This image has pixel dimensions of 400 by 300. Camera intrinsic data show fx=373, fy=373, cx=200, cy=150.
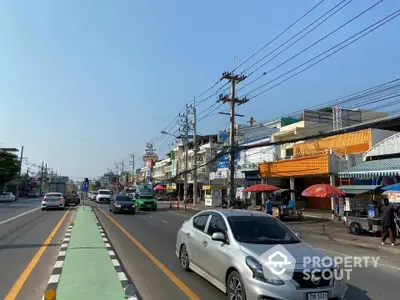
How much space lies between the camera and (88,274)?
755 cm

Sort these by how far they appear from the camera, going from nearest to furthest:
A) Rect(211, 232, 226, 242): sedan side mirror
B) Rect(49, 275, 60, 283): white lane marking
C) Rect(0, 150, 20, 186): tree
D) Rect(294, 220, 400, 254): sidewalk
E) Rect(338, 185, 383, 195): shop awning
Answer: Rect(211, 232, 226, 242): sedan side mirror → Rect(49, 275, 60, 283): white lane marking → Rect(294, 220, 400, 254): sidewalk → Rect(338, 185, 383, 195): shop awning → Rect(0, 150, 20, 186): tree

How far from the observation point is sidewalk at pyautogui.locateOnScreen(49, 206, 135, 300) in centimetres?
622

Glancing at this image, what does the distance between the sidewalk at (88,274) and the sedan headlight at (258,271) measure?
84.5 inches

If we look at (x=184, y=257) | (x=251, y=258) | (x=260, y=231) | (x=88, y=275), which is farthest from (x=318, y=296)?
(x=88, y=275)

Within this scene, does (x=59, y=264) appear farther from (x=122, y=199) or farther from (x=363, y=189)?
(x=122, y=199)

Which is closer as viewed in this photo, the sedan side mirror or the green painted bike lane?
the green painted bike lane

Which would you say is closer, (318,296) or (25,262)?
(318,296)

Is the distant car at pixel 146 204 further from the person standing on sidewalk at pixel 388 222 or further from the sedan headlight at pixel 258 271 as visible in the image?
the sedan headlight at pixel 258 271

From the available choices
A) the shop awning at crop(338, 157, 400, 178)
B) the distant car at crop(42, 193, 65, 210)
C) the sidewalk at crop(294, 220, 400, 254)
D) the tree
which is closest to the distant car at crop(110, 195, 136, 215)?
the distant car at crop(42, 193, 65, 210)

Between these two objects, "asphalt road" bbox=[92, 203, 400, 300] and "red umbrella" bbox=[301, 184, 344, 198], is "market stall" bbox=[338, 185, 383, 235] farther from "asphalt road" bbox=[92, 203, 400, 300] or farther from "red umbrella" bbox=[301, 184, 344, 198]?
"asphalt road" bbox=[92, 203, 400, 300]

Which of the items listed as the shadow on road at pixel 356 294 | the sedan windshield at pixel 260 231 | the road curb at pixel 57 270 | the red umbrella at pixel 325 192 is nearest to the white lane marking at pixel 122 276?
the road curb at pixel 57 270

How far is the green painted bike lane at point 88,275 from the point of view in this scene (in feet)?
20.4

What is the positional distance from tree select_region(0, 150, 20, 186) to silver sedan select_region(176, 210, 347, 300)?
67.7m
